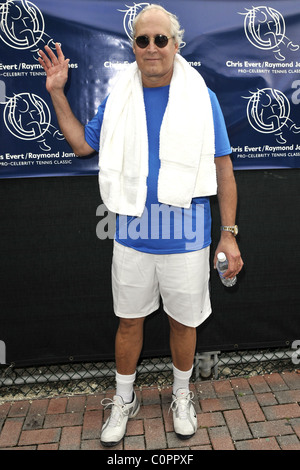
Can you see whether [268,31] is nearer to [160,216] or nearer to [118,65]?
[118,65]

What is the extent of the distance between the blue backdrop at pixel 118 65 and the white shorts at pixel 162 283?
0.80 metres

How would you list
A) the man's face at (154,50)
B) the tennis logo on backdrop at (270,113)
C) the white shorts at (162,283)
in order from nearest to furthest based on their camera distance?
the man's face at (154,50)
the white shorts at (162,283)
the tennis logo on backdrop at (270,113)

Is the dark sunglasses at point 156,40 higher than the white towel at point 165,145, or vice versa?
the dark sunglasses at point 156,40

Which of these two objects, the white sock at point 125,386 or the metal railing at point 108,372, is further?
the metal railing at point 108,372

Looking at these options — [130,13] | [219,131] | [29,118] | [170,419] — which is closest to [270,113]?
[219,131]

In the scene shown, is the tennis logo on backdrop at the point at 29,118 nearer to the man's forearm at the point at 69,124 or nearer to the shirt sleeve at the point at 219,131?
the man's forearm at the point at 69,124

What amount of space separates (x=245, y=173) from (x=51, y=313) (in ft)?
5.68

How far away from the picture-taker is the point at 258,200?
127 inches

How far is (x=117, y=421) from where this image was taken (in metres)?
2.81

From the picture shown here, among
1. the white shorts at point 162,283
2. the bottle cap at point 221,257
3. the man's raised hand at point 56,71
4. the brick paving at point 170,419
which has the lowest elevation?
the brick paving at point 170,419

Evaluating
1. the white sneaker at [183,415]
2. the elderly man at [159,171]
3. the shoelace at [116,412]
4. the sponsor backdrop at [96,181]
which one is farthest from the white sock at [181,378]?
the sponsor backdrop at [96,181]

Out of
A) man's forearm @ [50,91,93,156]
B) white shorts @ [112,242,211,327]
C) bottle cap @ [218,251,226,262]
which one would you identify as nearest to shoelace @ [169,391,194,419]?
white shorts @ [112,242,211,327]

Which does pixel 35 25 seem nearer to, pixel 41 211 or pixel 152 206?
pixel 41 211

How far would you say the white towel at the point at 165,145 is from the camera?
2418 mm
